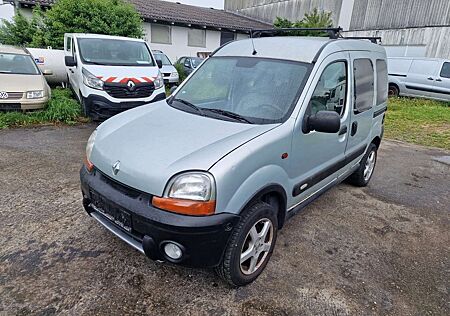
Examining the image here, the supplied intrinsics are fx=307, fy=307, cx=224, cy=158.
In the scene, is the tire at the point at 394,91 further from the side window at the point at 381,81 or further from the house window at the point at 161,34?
the house window at the point at 161,34

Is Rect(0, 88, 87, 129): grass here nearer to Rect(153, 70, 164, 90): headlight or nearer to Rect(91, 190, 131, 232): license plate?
Rect(153, 70, 164, 90): headlight

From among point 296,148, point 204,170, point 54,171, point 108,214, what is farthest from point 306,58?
point 54,171

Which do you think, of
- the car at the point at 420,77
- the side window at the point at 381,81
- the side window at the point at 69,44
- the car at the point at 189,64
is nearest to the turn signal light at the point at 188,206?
the side window at the point at 381,81

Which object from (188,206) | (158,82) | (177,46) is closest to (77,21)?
(158,82)

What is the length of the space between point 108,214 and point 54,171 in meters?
2.53

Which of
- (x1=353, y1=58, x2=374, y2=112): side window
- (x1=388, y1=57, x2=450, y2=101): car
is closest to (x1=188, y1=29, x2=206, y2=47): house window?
(x1=388, y1=57, x2=450, y2=101): car

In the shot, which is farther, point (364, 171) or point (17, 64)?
point (17, 64)

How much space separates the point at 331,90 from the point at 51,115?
6.28m

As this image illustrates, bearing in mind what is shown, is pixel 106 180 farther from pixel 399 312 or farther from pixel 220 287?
pixel 399 312

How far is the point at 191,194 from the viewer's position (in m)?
1.89

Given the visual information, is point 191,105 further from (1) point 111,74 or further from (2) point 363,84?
(1) point 111,74

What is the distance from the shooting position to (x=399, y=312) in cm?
222

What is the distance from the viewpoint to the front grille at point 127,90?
20.6ft

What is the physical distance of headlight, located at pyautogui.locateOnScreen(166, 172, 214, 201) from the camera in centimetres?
188
